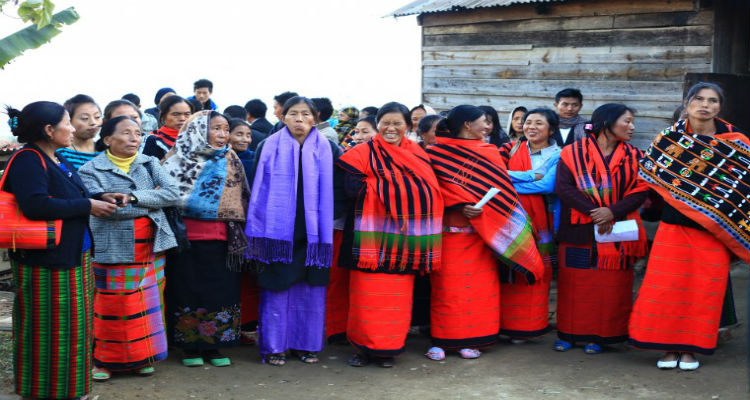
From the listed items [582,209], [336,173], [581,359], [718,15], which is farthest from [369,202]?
[718,15]

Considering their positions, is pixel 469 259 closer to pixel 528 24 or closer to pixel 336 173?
Answer: pixel 336 173

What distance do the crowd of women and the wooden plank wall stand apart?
3.02 metres

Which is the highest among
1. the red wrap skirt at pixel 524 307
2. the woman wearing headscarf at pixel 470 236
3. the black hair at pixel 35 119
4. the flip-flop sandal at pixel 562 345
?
the black hair at pixel 35 119

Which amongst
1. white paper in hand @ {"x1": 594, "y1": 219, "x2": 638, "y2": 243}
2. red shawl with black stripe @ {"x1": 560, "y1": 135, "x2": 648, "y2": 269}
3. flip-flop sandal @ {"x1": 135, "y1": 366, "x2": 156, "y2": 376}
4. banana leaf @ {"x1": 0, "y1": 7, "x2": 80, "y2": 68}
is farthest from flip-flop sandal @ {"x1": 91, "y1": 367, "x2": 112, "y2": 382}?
white paper in hand @ {"x1": 594, "y1": 219, "x2": 638, "y2": 243}

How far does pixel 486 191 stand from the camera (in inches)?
201

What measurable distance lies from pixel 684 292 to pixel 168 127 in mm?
3645

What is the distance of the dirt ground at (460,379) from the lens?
448cm

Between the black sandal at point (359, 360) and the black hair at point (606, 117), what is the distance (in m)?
Answer: 2.25

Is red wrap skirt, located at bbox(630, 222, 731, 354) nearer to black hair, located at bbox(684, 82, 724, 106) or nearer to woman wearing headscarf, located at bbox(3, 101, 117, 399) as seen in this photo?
black hair, located at bbox(684, 82, 724, 106)

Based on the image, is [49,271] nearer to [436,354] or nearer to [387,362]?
[387,362]

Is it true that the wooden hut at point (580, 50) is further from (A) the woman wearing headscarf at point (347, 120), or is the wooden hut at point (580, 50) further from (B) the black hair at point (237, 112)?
(B) the black hair at point (237, 112)

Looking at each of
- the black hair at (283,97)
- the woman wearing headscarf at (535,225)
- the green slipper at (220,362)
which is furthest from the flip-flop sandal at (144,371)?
the black hair at (283,97)

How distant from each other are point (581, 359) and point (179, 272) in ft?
9.12

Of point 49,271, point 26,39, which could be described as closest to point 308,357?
point 49,271
